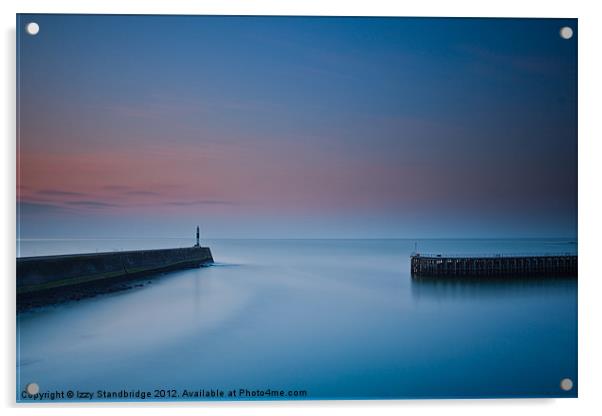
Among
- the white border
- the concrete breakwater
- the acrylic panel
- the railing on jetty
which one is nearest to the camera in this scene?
the white border

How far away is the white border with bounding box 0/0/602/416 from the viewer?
2.91 m

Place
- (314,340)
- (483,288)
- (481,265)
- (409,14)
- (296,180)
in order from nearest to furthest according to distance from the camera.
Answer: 1. (409,14)
2. (314,340)
3. (296,180)
4. (483,288)
5. (481,265)

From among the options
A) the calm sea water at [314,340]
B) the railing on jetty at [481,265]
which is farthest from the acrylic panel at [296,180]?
the railing on jetty at [481,265]

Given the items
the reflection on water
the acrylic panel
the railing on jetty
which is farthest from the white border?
the railing on jetty

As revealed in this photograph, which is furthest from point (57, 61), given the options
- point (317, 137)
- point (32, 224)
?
point (317, 137)

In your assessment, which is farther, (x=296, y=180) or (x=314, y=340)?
(x=296, y=180)

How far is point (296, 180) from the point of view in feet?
12.1

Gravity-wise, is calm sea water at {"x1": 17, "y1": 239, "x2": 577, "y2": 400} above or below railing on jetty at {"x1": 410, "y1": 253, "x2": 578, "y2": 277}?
below

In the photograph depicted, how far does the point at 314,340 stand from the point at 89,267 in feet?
9.76

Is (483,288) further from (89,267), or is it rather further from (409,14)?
(89,267)

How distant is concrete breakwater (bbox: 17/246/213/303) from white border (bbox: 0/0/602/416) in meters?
0.58

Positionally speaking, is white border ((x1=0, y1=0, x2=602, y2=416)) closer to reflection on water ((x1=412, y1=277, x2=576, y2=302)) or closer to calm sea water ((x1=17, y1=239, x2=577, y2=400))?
calm sea water ((x1=17, y1=239, x2=577, y2=400))

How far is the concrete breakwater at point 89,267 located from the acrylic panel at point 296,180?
0.24 ft

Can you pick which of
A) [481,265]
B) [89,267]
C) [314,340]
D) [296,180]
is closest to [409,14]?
[296,180]
